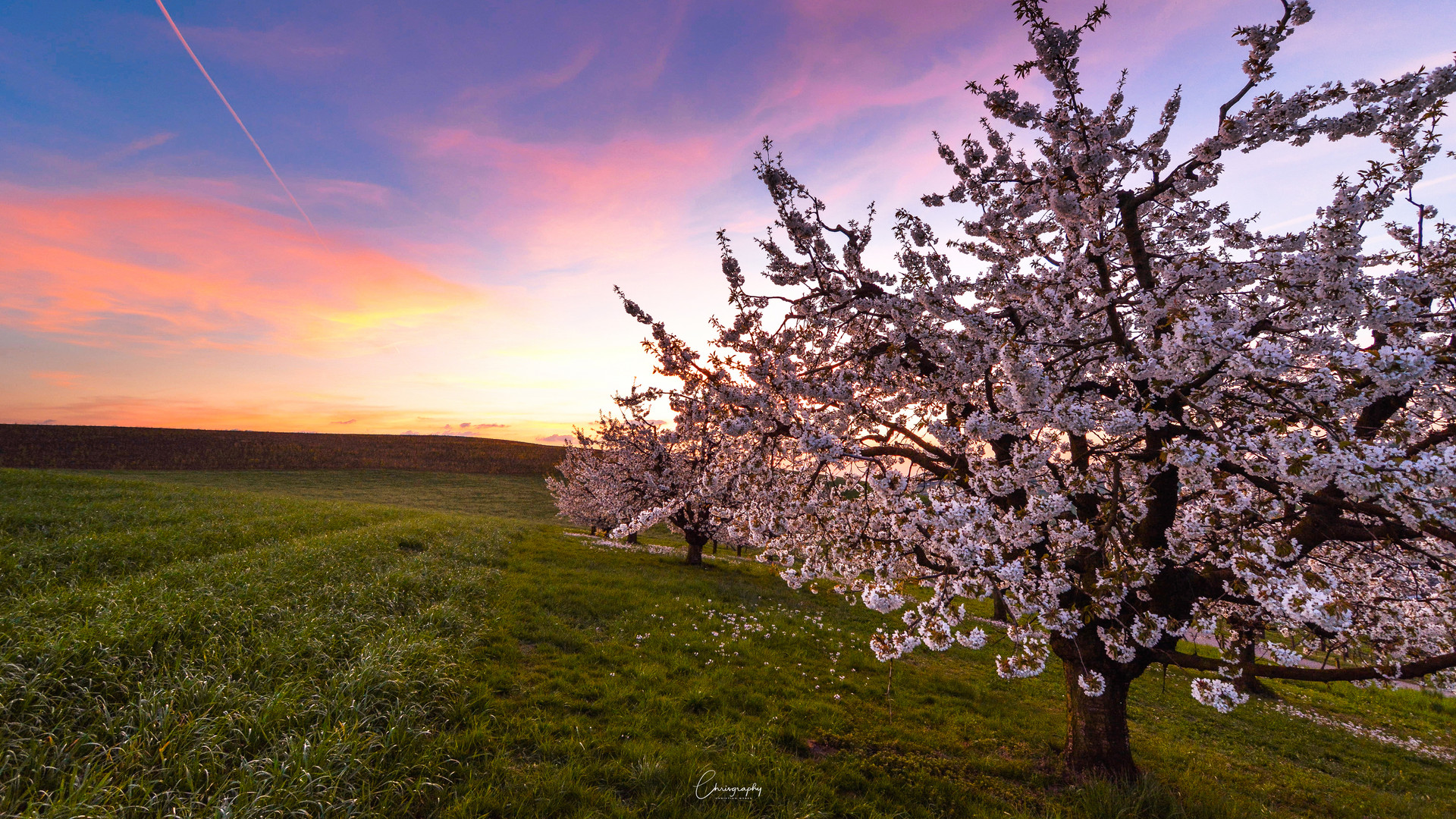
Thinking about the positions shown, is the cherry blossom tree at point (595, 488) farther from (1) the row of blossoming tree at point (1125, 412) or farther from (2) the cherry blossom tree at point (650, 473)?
(1) the row of blossoming tree at point (1125, 412)

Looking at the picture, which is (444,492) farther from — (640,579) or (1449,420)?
(1449,420)

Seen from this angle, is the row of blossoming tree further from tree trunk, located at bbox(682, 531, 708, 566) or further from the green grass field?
tree trunk, located at bbox(682, 531, 708, 566)

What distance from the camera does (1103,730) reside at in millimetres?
7410

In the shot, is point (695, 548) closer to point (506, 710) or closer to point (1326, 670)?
point (506, 710)

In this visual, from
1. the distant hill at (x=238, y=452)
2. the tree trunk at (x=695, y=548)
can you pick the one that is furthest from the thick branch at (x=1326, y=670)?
the distant hill at (x=238, y=452)

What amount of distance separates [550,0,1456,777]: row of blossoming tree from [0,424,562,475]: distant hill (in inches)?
1912

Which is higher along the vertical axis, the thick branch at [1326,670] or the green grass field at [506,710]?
the thick branch at [1326,670]

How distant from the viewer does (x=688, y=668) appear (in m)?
10.1

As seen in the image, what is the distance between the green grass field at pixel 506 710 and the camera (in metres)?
5.36

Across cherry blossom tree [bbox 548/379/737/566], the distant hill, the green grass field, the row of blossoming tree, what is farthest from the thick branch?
the distant hill

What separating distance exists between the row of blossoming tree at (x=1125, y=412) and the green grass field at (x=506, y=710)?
7.55 feet

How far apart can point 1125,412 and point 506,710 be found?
8.65 metres
